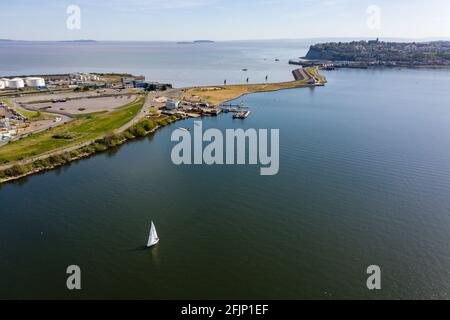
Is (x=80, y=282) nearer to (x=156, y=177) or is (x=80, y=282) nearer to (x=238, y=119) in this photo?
(x=156, y=177)

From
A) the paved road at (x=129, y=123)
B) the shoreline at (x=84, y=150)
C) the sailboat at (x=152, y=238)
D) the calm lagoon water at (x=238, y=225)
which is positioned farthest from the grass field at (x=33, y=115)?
the sailboat at (x=152, y=238)

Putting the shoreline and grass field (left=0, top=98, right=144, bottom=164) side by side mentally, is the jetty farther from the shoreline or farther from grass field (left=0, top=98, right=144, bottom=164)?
grass field (left=0, top=98, right=144, bottom=164)

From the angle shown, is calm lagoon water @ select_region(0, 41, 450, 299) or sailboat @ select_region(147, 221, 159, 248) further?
sailboat @ select_region(147, 221, 159, 248)

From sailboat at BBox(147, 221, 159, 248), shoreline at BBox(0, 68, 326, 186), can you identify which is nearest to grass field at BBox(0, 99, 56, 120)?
shoreline at BBox(0, 68, 326, 186)

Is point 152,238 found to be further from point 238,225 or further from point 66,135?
point 66,135

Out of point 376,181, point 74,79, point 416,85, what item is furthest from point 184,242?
point 416,85

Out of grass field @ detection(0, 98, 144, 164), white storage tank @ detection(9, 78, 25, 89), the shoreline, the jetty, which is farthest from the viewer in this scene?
white storage tank @ detection(9, 78, 25, 89)

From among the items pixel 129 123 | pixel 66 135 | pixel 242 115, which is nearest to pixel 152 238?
pixel 66 135
